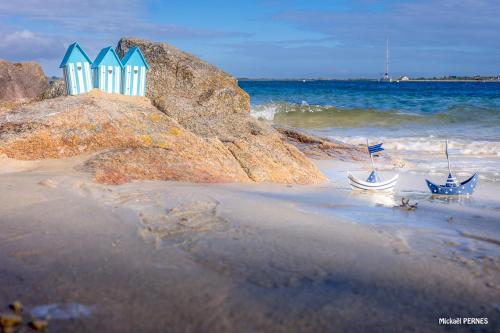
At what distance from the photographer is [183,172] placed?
4797 mm

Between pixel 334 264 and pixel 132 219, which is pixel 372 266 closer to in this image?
pixel 334 264

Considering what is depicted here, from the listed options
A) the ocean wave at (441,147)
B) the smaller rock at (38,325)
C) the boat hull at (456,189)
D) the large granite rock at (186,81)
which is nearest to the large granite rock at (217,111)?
the large granite rock at (186,81)

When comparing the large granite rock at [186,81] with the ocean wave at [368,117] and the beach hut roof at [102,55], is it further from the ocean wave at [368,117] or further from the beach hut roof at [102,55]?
the ocean wave at [368,117]

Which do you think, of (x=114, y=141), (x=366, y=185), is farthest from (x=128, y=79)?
(x=366, y=185)

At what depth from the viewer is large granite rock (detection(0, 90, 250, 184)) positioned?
464 cm

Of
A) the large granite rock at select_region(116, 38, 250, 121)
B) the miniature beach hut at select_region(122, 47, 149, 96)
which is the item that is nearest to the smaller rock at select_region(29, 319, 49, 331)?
the miniature beach hut at select_region(122, 47, 149, 96)

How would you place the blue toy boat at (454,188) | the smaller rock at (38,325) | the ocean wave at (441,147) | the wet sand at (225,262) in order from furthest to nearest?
1. the ocean wave at (441,147)
2. the blue toy boat at (454,188)
3. the wet sand at (225,262)
4. the smaller rock at (38,325)

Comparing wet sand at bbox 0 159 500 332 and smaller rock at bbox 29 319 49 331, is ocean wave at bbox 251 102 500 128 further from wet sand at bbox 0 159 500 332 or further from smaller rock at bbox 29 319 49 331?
smaller rock at bbox 29 319 49 331

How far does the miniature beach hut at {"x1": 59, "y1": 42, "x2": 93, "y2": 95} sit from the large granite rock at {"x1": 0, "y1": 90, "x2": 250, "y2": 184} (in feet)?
0.55

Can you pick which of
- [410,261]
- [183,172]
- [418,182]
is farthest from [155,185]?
[418,182]

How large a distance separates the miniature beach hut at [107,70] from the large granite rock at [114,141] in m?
0.25

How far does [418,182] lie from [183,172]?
4.32m

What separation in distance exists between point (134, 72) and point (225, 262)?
3.64 m

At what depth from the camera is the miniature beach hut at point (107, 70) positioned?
544 cm
